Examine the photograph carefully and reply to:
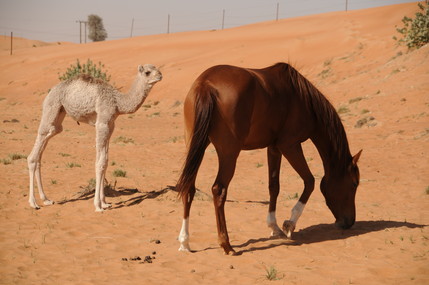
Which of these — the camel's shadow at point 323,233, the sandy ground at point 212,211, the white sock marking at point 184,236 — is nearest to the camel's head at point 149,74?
the sandy ground at point 212,211

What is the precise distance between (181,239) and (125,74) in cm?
3731

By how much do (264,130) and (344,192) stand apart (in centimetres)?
176

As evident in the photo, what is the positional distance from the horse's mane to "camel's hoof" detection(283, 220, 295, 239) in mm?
1135

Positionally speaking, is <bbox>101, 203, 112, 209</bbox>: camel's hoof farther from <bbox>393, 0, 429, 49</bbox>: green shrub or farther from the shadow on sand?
<bbox>393, 0, 429, 49</bbox>: green shrub

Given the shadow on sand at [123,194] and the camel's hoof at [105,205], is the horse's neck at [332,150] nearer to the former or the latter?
the shadow on sand at [123,194]

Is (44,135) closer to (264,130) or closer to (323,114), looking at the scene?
(264,130)

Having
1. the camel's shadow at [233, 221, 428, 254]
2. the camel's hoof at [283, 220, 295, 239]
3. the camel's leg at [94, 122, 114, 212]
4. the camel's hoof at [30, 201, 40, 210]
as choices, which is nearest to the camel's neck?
the camel's leg at [94, 122, 114, 212]

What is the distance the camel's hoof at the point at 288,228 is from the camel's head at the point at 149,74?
11.7 ft

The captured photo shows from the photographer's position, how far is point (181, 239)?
6410mm

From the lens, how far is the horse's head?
24.0 feet

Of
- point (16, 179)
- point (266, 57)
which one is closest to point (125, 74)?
point (266, 57)

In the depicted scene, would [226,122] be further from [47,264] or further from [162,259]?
[47,264]

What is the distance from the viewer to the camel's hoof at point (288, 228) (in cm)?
705

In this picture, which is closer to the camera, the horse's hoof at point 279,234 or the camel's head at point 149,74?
the horse's hoof at point 279,234
